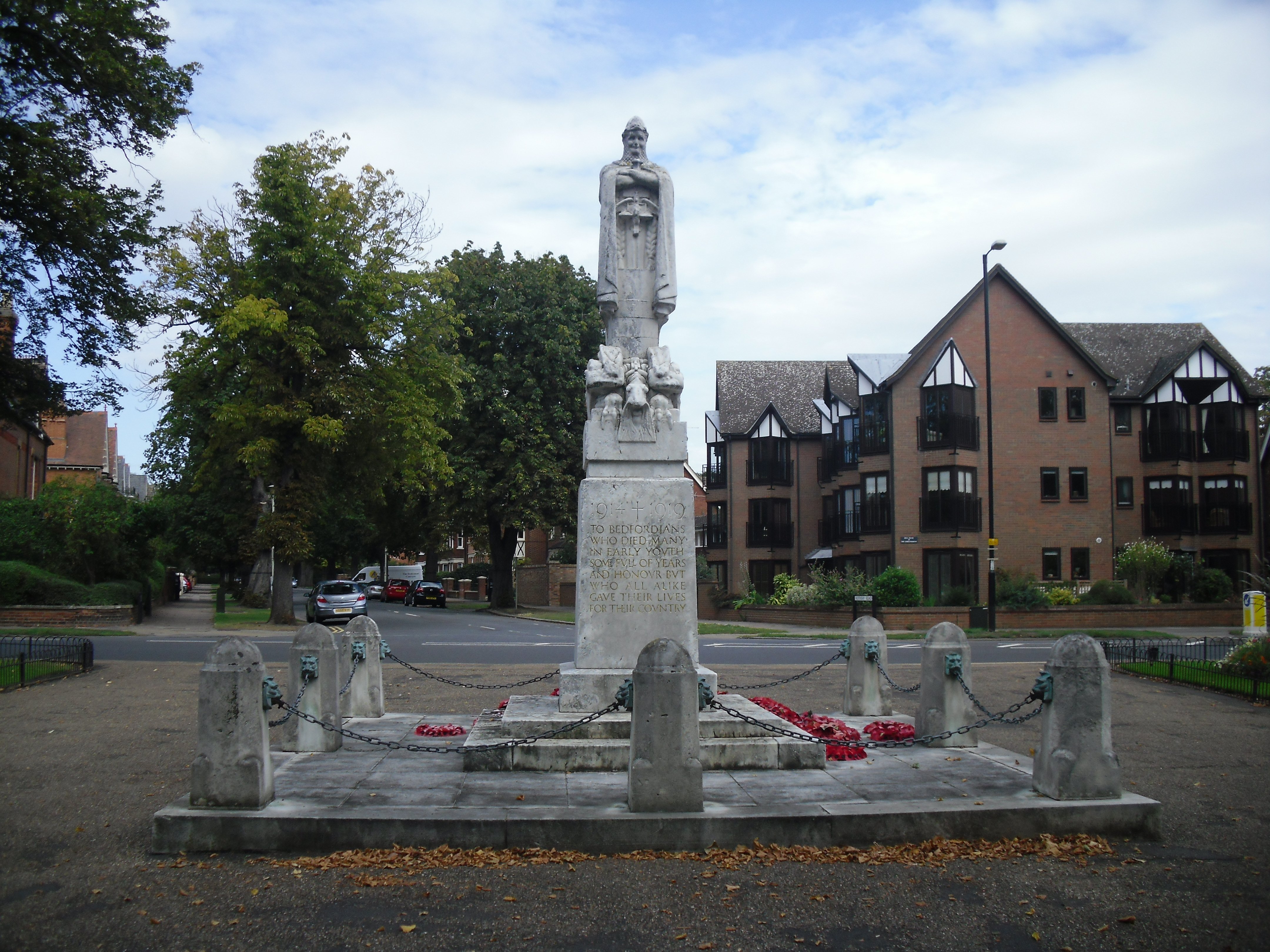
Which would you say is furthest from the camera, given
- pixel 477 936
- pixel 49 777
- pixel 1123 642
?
pixel 1123 642

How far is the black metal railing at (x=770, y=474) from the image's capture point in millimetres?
52812

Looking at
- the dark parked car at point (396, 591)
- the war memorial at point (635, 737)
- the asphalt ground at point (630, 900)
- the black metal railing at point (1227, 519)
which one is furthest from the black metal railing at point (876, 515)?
the asphalt ground at point (630, 900)

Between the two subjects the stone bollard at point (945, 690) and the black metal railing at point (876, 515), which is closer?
the stone bollard at point (945, 690)

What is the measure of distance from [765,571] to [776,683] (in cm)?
4140

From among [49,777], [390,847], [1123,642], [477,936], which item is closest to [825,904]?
[477,936]

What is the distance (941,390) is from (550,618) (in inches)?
765

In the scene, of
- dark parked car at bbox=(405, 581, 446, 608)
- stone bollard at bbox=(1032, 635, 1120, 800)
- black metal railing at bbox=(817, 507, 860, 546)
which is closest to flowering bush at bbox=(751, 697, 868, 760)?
stone bollard at bbox=(1032, 635, 1120, 800)

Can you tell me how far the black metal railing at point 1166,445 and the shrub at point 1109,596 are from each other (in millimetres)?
10158

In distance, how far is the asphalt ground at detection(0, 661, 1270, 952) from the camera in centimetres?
526

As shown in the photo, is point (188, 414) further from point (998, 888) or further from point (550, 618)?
point (998, 888)

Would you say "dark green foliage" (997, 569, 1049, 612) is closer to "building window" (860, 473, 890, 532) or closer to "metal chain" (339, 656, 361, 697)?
"building window" (860, 473, 890, 532)

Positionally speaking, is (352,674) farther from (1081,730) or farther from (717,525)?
(717,525)

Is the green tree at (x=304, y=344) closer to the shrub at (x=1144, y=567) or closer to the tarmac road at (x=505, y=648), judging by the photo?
the tarmac road at (x=505, y=648)

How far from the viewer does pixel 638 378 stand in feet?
33.2
